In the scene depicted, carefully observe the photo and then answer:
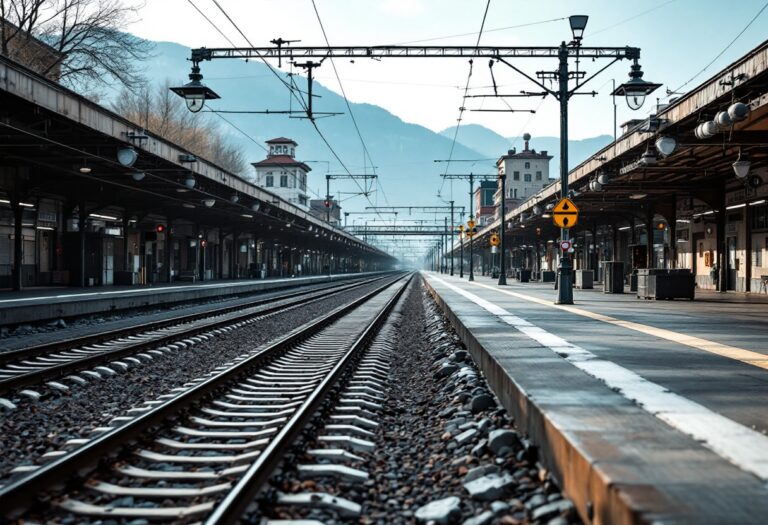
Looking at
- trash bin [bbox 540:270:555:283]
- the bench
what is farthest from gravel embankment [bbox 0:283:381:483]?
trash bin [bbox 540:270:555:283]

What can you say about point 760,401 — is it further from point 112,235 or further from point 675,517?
point 112,235

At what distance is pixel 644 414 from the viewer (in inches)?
192

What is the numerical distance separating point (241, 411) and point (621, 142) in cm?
1794

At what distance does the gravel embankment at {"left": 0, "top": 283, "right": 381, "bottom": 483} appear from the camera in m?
5.82

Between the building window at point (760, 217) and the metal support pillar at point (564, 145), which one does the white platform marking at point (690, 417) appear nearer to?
the metal support pillar at point (564, 145)

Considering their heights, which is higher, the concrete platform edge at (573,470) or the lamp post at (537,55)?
the lamp post at (537,55)

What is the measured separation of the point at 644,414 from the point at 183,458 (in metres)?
3.35

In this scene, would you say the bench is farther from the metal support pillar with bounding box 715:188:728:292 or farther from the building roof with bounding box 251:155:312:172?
the building roof with bounding box 251:155:312:172

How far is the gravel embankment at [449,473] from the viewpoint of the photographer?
13.3ft

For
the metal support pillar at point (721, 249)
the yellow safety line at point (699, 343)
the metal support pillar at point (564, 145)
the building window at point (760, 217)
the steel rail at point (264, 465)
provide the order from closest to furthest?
the steel rail at point (264, 465), the yellow safety line at point (699, 343), the metal support pillar at point (564, 145), the building window at point (760, 217), the metal support pillar at point (721, 249)

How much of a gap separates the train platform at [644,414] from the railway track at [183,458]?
188cm

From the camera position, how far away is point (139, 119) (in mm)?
61156

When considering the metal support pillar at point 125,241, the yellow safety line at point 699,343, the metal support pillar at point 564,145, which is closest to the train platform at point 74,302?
the metal support pillar at point 125,241

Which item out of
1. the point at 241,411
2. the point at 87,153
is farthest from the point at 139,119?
the point at 241,411
